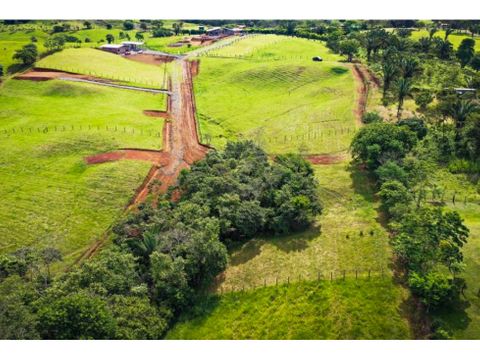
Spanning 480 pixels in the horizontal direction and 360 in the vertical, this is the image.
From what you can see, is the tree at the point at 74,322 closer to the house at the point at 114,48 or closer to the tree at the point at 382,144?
the tree at the point at 382,144

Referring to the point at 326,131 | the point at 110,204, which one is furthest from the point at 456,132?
the point at 110,204

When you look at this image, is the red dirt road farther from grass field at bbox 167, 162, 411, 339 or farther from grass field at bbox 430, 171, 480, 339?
grass field at bbox 430, 171, 480, 339

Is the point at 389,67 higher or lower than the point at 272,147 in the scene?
higher

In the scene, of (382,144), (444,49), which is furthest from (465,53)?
(382,144)

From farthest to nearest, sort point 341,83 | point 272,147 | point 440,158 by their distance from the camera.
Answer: point 341,83 < point 272,147 < point 440,158

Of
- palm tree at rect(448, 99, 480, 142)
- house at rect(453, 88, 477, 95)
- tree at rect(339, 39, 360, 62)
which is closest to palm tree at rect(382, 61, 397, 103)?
house at rect(453, 88, 477, 95)

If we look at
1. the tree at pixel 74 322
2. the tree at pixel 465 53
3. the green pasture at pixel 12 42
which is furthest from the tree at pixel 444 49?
the green pasture at pixel 12 42

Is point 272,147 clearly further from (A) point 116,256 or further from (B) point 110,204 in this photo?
(A) point 116,256

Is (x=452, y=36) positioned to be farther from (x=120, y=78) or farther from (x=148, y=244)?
(x=148, y=244)

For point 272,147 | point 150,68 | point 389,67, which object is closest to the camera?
point 272,147
